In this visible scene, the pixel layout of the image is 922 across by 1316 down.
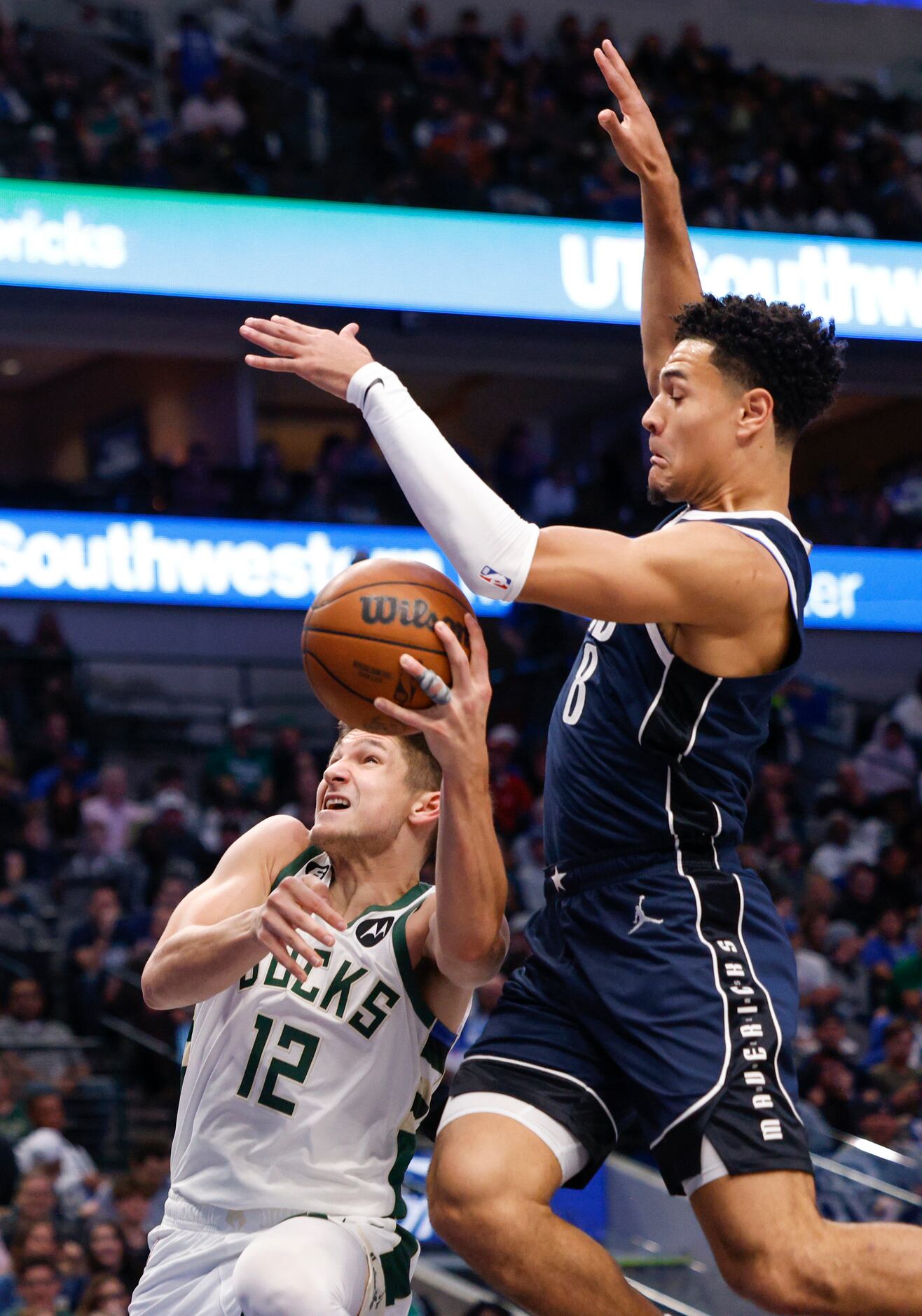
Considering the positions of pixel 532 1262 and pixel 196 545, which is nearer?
pixel 532 1262

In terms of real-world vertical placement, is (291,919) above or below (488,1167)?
above

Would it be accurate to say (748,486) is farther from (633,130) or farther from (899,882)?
(899,882)

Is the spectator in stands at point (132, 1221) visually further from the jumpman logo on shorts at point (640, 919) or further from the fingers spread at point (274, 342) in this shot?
the fingers spread at point (274, 342)

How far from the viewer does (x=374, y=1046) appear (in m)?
3.65

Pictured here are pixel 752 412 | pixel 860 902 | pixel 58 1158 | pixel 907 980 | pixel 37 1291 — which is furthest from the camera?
pixel 860 902

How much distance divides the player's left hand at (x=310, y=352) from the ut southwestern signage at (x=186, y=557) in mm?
10090

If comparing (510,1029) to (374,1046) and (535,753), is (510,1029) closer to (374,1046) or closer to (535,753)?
(374,1046)

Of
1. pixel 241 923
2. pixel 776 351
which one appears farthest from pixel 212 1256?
pixel 776 351

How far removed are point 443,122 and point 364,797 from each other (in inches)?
560

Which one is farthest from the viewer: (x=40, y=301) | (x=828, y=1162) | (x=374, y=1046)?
(x=40, y=301)

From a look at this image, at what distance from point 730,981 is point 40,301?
11295 mm

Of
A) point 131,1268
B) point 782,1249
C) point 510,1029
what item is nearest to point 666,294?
point 510,1029

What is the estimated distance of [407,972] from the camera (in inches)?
144

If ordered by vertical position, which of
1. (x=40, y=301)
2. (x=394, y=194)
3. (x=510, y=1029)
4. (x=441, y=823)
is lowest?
(x=510, y=1029)
